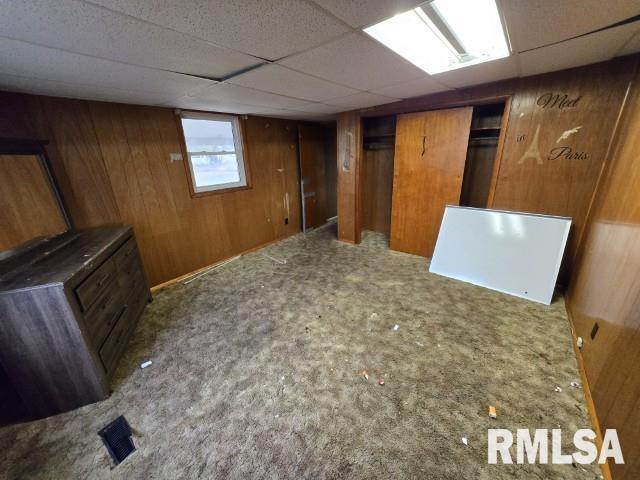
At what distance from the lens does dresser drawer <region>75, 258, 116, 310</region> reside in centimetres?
151

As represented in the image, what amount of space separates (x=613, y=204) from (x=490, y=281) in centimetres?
117

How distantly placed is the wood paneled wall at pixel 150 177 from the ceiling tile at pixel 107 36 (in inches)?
54.9

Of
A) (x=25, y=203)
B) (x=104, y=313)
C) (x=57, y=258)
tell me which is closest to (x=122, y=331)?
(x=104, y=313)

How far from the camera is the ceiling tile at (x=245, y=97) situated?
210 centimetres

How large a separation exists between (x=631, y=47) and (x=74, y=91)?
409cm

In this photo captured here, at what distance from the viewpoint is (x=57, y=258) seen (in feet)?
5.51

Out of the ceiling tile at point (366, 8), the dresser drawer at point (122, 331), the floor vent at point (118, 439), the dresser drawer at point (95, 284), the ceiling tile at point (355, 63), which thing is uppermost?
the ceiling tile at point (355, 63)

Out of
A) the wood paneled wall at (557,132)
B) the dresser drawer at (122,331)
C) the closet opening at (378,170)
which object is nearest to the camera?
the dresser drawer at (122,331)

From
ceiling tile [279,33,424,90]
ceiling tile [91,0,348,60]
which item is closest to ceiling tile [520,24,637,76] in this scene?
ceiling tile [279,33,424,90]

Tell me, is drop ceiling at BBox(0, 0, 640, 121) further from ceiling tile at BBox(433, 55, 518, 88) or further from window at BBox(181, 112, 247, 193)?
window at BBox(181, 112, 247, 193)

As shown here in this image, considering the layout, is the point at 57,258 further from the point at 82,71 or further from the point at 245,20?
the point at 245,20

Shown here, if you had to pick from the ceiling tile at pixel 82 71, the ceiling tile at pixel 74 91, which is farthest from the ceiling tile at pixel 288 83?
the ceiling tile at pixel 74 91

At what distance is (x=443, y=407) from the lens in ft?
4.82

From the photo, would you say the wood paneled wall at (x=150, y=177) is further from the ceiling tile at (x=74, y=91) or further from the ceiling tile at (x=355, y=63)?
the ceiling tile at (x=355, y=63)
